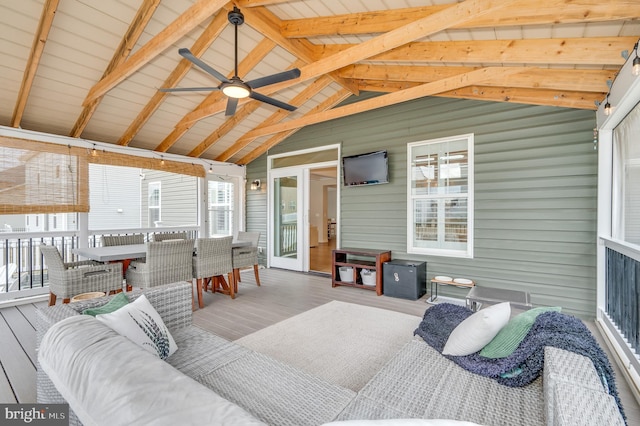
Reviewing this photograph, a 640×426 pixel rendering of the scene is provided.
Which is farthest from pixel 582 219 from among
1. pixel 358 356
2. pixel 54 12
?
pixel 54 12

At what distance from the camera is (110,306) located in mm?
1914

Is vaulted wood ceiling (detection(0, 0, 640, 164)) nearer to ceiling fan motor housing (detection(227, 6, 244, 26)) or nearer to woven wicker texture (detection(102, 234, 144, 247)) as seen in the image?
ceiling fan motor housing (detection(227, 6, 244, 26))

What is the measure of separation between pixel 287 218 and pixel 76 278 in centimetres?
A: 409

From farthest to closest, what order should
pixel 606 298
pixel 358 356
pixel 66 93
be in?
1. pixel 66 93
2. pixel 606 298
3. pixel 358 356

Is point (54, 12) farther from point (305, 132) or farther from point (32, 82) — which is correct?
point (305, 132)

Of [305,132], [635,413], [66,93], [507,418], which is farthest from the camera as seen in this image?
[305,132]

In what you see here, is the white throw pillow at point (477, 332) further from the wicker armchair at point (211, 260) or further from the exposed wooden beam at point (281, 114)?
the exposed wooden beam at point (281, 114)

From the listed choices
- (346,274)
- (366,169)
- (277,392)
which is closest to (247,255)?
(346,274)

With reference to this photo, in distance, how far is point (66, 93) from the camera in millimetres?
4043

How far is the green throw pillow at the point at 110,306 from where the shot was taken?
183 centimetres

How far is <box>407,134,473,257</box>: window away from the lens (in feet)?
14.8

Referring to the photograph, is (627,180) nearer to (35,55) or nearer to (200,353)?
(200,353)

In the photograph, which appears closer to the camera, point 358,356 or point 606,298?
point 358,356

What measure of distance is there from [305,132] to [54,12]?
4.23m
